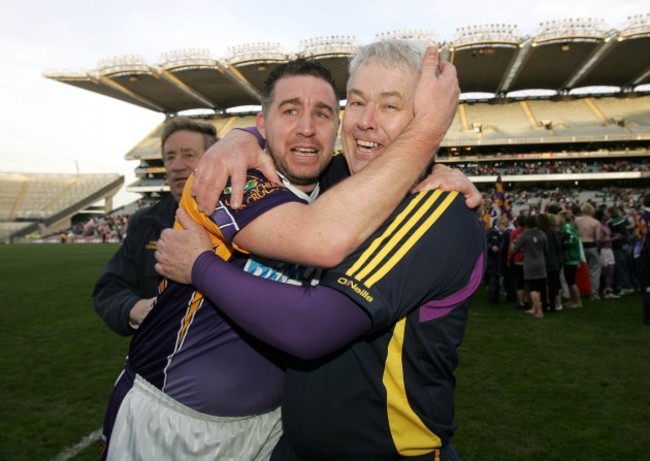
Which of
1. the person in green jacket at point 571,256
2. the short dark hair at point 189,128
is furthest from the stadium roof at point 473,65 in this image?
the short dark hair at point 189,128

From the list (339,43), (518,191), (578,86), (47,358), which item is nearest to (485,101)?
(578,86)

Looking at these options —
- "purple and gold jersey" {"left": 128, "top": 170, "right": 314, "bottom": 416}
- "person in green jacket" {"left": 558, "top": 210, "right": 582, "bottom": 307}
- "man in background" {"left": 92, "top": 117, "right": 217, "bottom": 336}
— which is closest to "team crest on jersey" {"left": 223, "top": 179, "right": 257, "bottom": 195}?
"purple and gold jersey" {"left": 128, "top": 170, "right": 314, "bottom": 416}

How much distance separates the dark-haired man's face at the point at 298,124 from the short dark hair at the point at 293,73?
0.07 feet

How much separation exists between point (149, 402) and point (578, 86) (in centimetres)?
5689

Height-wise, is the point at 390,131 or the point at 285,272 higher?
the point at 390,131

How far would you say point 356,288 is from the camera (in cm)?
139

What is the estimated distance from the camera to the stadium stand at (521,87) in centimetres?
4069

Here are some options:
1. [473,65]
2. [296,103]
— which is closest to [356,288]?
[296,103]

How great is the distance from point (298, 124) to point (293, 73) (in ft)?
0.77

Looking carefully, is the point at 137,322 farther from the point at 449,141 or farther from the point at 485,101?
the point at 485,101

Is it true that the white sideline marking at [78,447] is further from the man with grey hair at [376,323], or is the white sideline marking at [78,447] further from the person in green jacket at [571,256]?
the person in green jacket at [571,256]

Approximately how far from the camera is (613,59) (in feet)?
140

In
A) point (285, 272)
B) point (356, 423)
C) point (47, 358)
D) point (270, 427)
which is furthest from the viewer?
point (47, 358)

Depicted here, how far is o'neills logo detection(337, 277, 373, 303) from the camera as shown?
Result: 4.52 ft
